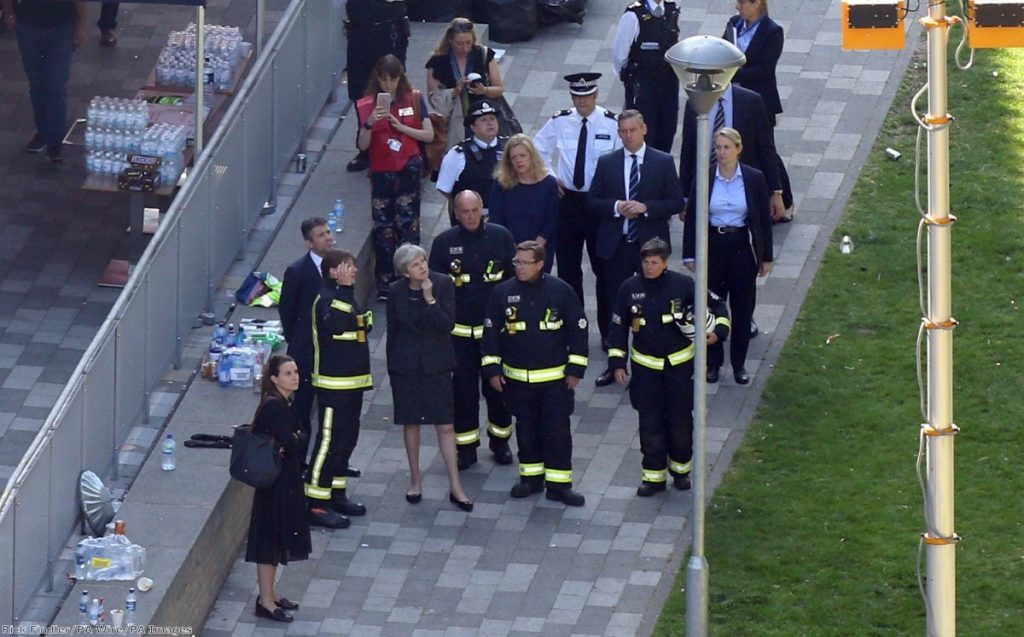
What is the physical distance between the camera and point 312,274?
15.5m

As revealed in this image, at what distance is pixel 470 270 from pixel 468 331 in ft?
1.40

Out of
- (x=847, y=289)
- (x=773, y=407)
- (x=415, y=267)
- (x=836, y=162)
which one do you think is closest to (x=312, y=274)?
(x=415, y=267)

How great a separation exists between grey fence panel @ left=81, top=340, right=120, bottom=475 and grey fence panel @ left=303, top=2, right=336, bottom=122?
482cm

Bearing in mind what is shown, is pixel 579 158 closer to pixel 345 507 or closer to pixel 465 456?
pixel 465 456

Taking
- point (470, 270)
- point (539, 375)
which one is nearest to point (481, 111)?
point (470, 270)

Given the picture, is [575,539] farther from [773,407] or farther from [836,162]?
Answer: [836,162]

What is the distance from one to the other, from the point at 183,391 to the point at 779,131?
21.5 feet

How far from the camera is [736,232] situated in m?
16.4

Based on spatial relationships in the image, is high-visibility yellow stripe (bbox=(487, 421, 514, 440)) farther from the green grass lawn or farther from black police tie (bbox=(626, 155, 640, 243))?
black police tie (bbox=(626, 155, 640, 243))

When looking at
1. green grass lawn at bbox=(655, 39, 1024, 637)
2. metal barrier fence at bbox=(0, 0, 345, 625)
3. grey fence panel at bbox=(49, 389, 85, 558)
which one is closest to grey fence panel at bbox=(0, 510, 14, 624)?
metal barrier fence at bbox=(0, 0, 345, 625)

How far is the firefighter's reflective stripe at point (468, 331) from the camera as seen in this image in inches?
624

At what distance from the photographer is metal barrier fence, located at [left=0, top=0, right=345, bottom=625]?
1401cm

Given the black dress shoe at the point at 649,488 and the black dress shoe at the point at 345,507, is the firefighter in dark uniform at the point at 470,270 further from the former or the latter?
the black dress shoe at the point at 649,488

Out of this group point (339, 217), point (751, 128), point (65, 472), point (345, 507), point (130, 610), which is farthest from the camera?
point (339, 217)
